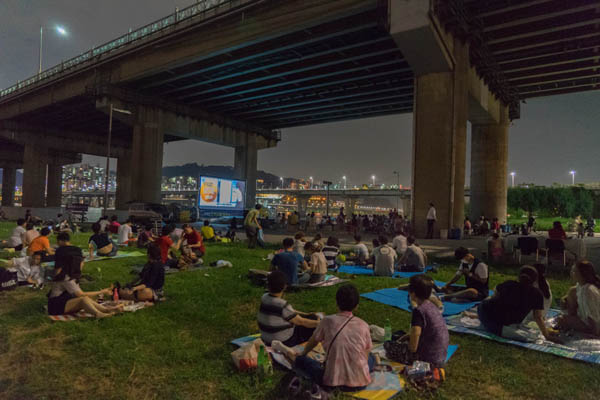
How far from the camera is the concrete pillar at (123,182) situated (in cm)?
5259

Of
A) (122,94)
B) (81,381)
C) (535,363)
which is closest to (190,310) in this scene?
(81,381)

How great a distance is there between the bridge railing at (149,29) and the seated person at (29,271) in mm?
19807

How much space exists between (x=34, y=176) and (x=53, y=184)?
37.0ft

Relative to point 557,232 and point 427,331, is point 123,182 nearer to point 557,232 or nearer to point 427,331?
point 557,232

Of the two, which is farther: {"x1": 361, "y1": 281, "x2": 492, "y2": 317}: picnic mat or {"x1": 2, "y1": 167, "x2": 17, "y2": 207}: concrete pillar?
{"x1": 2, "y1": 167, "x2": 17, "y2": 207}: concrete pillar

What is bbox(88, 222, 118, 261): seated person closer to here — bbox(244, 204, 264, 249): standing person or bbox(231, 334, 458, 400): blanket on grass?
bbox(244, 204, 264, 249): standing person

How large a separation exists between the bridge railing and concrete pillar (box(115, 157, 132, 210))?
17.3m

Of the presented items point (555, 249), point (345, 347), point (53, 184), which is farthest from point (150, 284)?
point (53, 184)

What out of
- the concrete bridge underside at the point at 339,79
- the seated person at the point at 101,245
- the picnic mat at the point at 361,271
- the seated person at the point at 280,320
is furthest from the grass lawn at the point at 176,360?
the concrete bridge underside at the point at 339,79

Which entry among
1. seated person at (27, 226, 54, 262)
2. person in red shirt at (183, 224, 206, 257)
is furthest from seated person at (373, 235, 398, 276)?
seated person at (27, 226, 54, 262)

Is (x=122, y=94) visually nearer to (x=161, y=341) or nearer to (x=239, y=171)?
(x=239, y=171)

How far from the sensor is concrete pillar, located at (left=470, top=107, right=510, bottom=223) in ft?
103

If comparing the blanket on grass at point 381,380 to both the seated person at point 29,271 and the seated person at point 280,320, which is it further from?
the seated person at point 29,271

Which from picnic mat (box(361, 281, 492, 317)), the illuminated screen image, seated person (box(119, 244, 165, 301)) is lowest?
picnic mat (box(361, 281, 492, 317))
